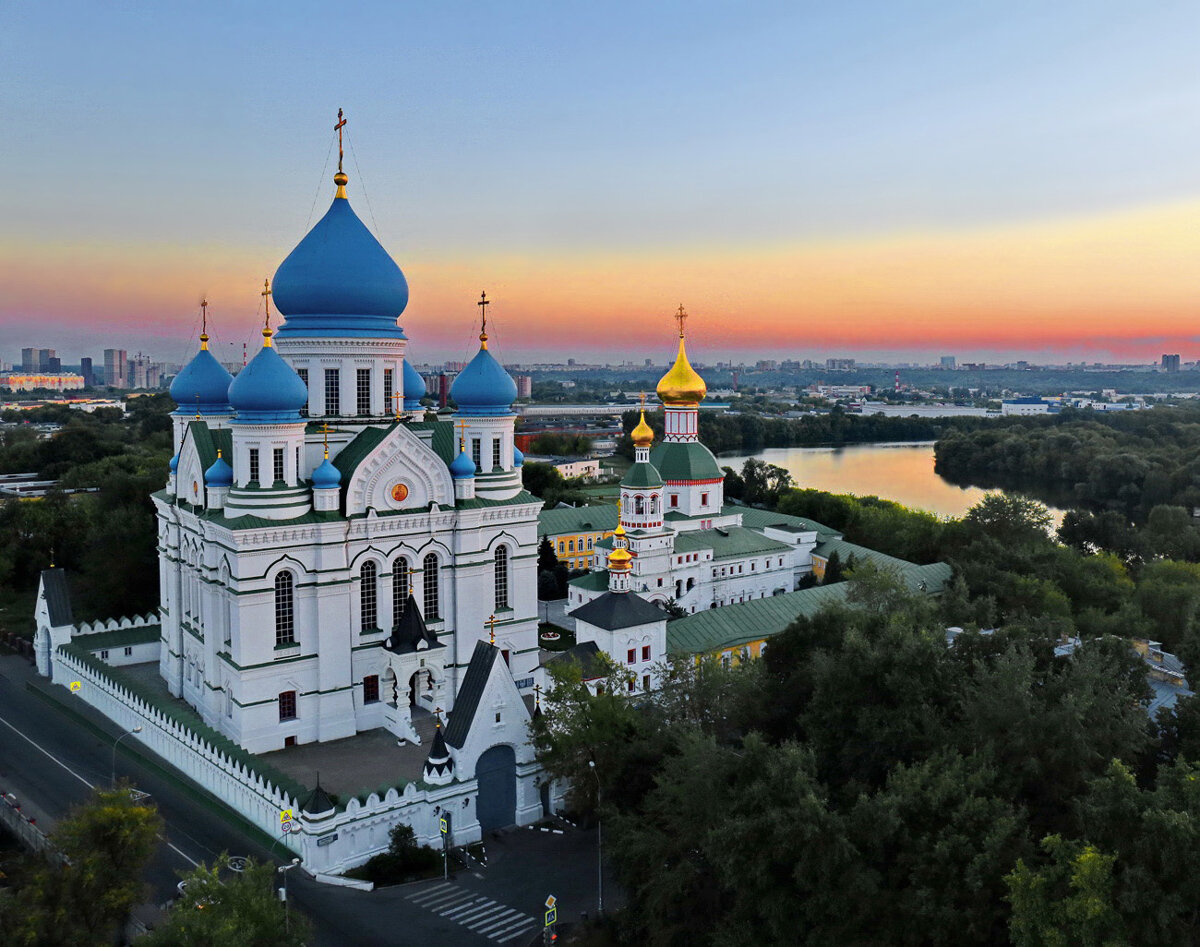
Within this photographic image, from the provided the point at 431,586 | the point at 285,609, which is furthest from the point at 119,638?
the point at 431,586

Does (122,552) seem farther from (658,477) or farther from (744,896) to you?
(744,896)

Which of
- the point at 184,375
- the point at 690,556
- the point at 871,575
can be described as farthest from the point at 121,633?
the point at 871,575

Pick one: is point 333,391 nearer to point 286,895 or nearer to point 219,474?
point 219,474

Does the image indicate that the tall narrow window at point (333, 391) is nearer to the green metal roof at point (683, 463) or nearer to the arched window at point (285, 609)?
the arched window at point (285, 609)

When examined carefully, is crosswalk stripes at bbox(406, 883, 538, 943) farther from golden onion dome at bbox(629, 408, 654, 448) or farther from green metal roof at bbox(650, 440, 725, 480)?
green metal roof at bbox(650, 440, 725, 480)

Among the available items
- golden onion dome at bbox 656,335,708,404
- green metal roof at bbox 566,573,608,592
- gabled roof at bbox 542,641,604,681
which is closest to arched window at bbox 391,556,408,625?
gabled roof at bbox 542,641,604,681

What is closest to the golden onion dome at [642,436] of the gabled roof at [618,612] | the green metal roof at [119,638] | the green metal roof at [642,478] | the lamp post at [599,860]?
the green metal roof at [642,478]

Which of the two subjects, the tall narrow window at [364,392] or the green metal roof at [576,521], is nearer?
the tall narrow window at [364,392]
